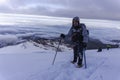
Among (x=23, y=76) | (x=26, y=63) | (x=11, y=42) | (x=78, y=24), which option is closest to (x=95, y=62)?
(x=78, y=24)

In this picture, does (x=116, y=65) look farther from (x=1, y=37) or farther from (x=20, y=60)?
(x=1, y=37)

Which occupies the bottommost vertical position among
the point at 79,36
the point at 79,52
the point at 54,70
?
the point at 54,70

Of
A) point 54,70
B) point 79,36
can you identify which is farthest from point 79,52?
point 54,70

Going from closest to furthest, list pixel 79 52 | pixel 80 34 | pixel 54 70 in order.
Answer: pixel 54 70
pixel 80 34
pixel 79 52

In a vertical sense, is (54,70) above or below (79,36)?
below

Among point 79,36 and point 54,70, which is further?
point 79,36

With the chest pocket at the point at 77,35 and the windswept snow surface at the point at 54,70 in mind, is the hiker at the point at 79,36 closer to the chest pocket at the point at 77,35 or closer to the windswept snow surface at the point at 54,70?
the chest pocket at the point at 77,35

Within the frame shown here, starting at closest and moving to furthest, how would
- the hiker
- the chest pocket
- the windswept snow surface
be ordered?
the windswept snow surface
the hiker
the chest pocket

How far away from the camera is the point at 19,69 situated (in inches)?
492

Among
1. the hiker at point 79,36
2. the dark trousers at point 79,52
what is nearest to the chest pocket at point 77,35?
the hiker at point 79,36

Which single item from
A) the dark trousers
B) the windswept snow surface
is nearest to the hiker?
the dark trousers

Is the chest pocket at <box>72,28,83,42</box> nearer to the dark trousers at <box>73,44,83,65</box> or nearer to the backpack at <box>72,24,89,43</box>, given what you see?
the backpack at <box>72,24,89,43</box>

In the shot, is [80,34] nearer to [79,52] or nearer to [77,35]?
[77,35]

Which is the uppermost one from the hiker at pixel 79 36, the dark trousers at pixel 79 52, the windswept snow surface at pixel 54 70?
the hiker at pixel 79 36
